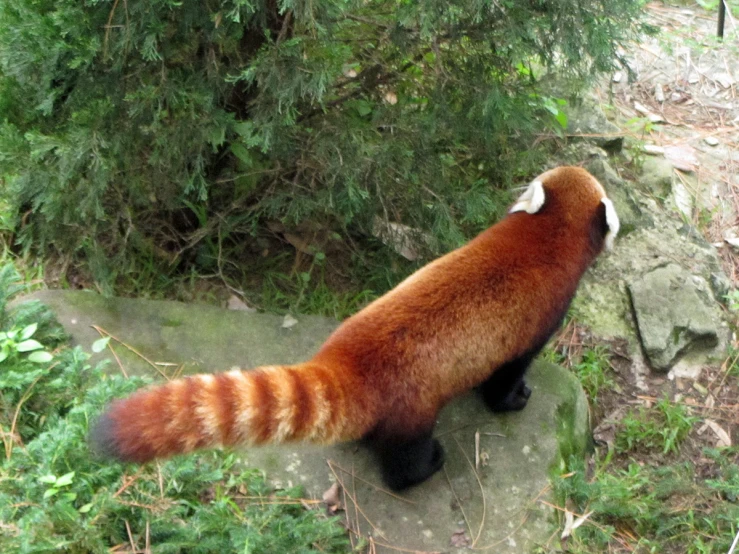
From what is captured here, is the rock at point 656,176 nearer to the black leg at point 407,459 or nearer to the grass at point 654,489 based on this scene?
the grass at point 654,489

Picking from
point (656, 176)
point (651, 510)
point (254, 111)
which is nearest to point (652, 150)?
point (656, 176)

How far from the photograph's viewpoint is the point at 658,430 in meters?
3.33

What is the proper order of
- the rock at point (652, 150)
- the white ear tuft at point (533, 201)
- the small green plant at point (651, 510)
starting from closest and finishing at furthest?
1. the small green plant at point (651, 510)
2. the white ear tuft at point (533, 201)
3. the rock at point (652, 150)

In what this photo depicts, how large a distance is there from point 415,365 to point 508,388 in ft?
2.31

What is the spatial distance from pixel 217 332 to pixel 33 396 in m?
0.75

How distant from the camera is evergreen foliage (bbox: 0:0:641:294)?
2.48m

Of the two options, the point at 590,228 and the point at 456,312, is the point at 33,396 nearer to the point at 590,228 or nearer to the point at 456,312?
the point at 456,312

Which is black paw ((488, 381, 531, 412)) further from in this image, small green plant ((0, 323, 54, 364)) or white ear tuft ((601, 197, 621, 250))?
small green plant ((0, 323, 54, 364))

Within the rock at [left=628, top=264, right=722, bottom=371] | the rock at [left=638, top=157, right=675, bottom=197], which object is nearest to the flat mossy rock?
the rock at [left=628, top=264, right=722, bottom=371]

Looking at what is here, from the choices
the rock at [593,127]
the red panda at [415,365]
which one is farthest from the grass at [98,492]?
the rock at [593,127]

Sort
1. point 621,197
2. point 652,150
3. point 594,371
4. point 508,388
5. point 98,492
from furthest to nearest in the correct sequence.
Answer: point 652,150 → point 621,197 → point 594,371 → point 508,388 → point 98,492

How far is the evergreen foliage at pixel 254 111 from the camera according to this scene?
2480 millimetres

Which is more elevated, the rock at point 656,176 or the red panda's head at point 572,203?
the red panda's head at point 572,203

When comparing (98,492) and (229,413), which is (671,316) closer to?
(229,413)
